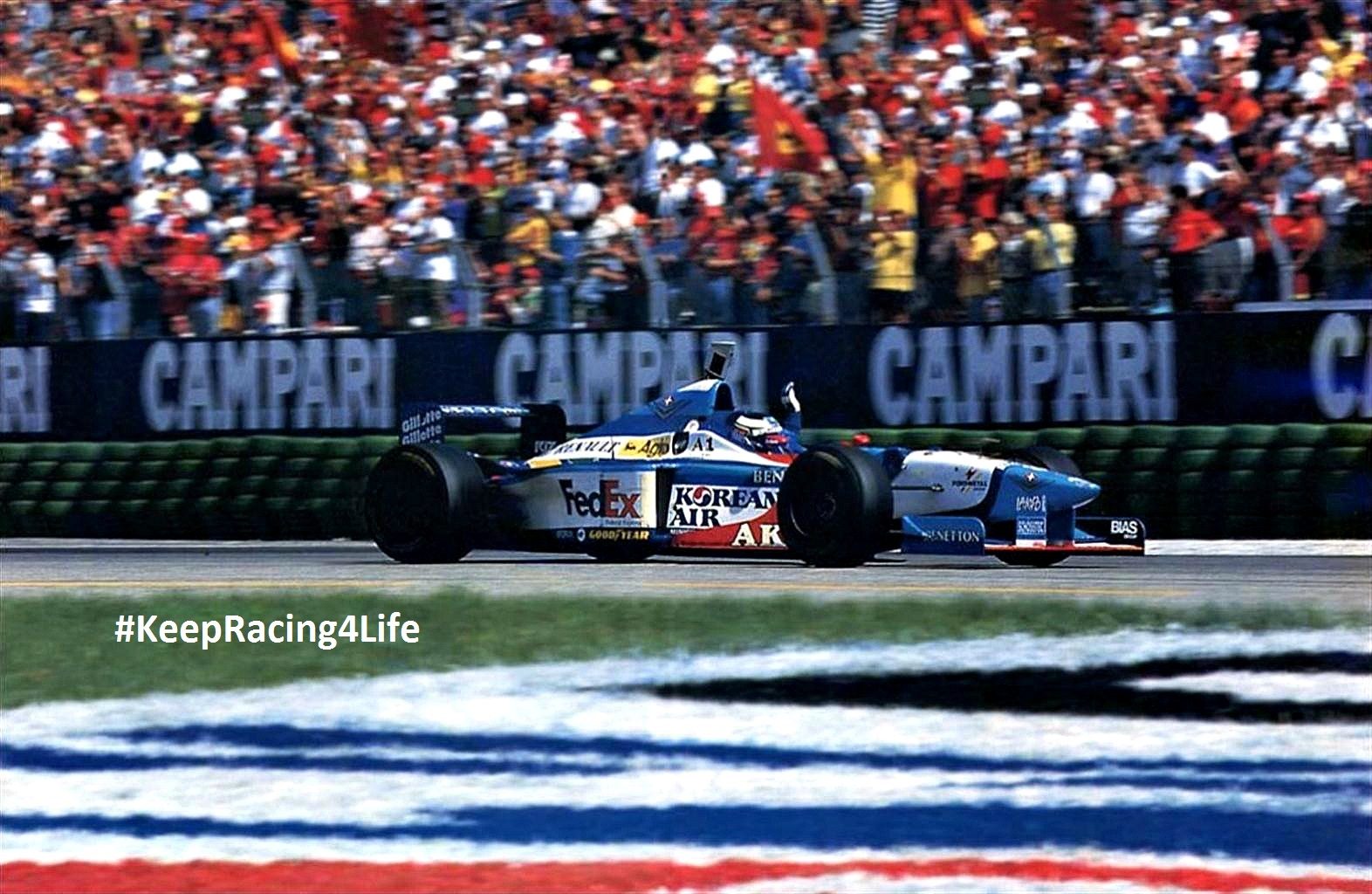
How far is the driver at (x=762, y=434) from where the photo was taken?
12367 millimetres

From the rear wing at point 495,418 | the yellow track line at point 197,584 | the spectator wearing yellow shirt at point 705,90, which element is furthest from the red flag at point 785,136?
the yellow track line at point 197,584

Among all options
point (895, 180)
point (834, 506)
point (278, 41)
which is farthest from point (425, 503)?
point (278, 41)

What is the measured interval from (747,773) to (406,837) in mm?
1138

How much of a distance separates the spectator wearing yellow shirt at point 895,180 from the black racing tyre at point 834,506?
10.6 ft

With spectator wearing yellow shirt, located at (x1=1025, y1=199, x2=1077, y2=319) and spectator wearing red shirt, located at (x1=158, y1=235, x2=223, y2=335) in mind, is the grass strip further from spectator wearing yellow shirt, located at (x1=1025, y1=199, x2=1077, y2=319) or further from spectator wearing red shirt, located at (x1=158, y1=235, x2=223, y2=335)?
spectator wearing red shirt, located at (x1=158, y1=235, x2=223, y2=335)

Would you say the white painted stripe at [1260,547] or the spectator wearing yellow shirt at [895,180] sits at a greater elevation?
the spectator wearing yellow shirt at [895,180]

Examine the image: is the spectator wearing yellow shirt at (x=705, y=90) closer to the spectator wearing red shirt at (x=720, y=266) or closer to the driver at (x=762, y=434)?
the spectator wearing red shirt at (x=720, y=266)

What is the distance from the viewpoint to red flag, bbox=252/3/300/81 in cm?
1941

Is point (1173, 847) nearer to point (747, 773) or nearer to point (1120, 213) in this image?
point (747, 773)

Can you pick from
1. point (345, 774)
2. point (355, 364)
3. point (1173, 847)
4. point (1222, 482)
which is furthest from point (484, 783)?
point (355, 364)

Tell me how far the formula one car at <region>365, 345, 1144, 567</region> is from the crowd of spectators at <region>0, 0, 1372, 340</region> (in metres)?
2.13

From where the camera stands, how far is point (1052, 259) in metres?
14.0

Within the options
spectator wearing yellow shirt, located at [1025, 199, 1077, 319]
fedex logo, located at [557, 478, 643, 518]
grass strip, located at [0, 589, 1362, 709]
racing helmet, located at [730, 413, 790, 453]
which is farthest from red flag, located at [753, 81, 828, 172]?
grass strip, located at [0, 589, 1362, 709]

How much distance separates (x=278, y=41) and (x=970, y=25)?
6690 millimetres
